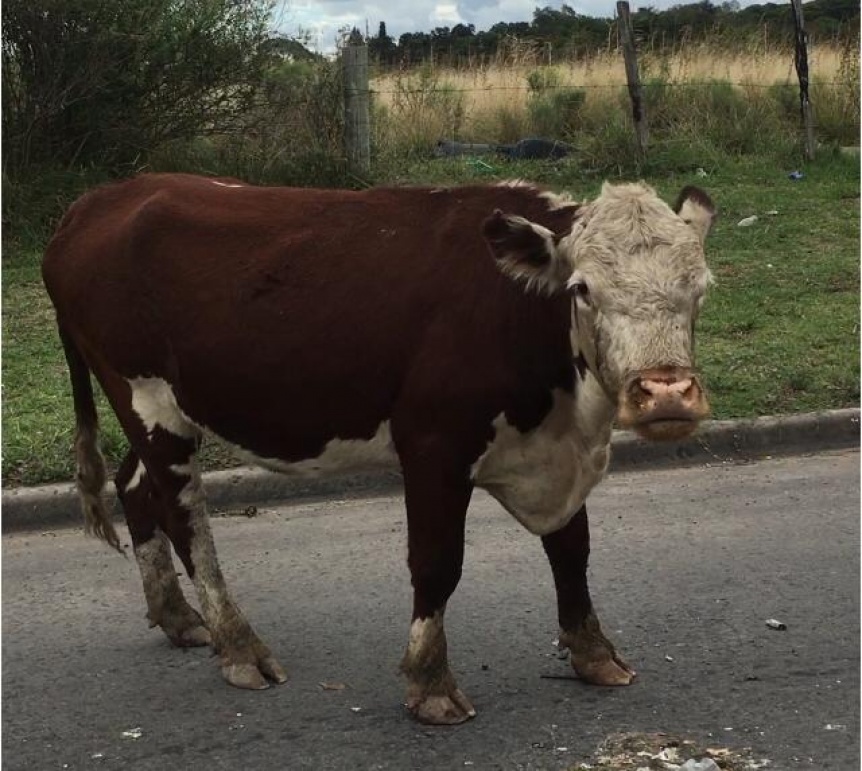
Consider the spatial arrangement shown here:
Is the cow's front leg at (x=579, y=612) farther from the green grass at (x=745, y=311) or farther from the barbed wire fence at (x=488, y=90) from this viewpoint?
the barbed wire fence at (x=488, y=90)

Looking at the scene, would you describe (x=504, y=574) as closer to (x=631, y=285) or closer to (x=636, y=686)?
(x=636, y=686)

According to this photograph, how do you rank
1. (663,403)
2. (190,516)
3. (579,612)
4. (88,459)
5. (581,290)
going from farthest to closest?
(88,459), (190,516), (579,612), (581,290), (663,403)

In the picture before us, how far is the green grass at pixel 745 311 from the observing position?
6305 mm

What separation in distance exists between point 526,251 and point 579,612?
1308 millimetres

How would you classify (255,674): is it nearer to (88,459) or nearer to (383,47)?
(88,459)

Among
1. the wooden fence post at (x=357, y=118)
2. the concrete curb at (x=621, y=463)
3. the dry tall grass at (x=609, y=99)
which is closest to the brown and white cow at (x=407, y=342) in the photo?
the concrete curb at (x=621, y=463)

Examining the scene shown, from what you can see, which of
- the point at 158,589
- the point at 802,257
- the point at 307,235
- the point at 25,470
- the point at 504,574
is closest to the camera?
the point at 307,235

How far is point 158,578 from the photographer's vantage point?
425 centimetres

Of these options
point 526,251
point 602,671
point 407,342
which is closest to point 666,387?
point 526,251

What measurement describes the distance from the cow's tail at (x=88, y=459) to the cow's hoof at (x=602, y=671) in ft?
6.03

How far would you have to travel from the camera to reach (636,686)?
12.6ft

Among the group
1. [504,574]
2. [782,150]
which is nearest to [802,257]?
[782,150]

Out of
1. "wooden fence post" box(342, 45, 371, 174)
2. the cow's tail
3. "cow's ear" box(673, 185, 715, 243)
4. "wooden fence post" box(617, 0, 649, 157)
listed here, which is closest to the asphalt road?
the cow's tail

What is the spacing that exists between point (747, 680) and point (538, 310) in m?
1.46
